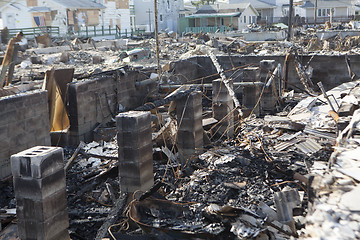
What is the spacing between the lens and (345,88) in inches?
646

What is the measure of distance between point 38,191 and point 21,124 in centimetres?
496

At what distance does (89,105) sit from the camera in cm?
1452

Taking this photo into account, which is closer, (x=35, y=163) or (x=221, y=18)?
(x=35, y=163)

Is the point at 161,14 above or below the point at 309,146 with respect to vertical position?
above

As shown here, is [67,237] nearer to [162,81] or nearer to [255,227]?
[255,227]

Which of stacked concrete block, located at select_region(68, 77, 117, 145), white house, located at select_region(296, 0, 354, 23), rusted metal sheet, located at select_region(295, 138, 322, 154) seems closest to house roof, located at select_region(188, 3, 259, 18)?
white house, located at select_region(296, 0, 354, 23)

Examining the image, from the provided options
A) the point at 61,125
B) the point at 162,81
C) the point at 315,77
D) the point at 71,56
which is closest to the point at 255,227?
the point at 61,125

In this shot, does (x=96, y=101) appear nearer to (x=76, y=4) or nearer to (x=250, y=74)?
(x=250, y=74)

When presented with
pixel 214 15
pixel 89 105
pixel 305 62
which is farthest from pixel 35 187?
pixel 214 15

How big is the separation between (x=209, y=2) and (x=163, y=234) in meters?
92.1

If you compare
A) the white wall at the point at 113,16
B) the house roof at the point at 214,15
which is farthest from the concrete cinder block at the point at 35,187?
the house roof at the point at 214,15

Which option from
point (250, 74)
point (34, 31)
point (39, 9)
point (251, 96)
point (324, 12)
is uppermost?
point (324, 12)

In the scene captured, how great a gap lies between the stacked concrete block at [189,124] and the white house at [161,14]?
2429 inches

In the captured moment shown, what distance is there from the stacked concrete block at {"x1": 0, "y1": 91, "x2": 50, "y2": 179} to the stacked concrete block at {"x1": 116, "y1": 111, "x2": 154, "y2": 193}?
361 cm
